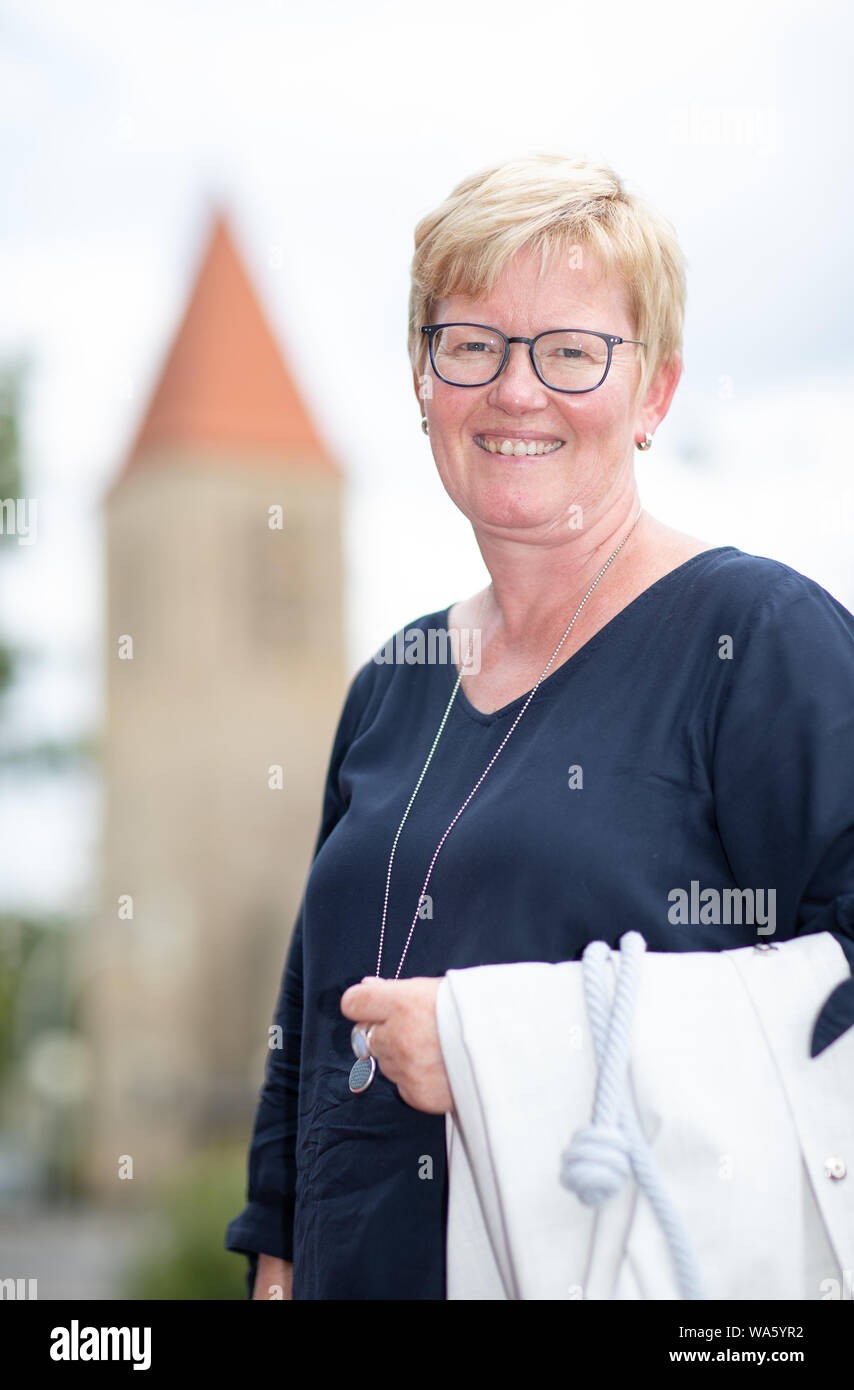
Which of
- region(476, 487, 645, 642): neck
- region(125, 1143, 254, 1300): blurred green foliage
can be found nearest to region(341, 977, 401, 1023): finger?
region(476, 487, 645, 642): neck

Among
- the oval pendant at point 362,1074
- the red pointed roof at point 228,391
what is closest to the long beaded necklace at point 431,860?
the oval pendant at point 362,1074

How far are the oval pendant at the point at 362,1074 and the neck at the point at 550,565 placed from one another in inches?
22.2

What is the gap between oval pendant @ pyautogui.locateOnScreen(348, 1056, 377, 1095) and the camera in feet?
5.97

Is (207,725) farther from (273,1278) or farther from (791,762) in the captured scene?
(791,762)

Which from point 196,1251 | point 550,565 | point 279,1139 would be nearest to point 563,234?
point 550,565

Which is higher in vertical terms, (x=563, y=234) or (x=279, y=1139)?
(x=563, y=234)

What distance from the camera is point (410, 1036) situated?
1629mm

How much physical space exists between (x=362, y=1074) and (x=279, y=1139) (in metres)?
0.36

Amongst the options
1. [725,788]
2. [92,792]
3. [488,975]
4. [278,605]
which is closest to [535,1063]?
[488,975]

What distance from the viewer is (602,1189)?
4.83 ft

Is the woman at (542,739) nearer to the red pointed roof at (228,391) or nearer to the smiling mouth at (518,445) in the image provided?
the smiling mouth at (518,445)

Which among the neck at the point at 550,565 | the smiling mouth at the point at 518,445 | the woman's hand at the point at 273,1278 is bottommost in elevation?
the woman's hand at the point at 273,1278

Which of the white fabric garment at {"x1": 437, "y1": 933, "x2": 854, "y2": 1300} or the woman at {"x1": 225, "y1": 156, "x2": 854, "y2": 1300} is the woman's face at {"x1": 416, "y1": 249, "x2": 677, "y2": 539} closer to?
the woman at {"x1": 225, "y1": 156, "x2": 854, "y2": 1300}

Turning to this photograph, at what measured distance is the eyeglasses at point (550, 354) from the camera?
180cm
